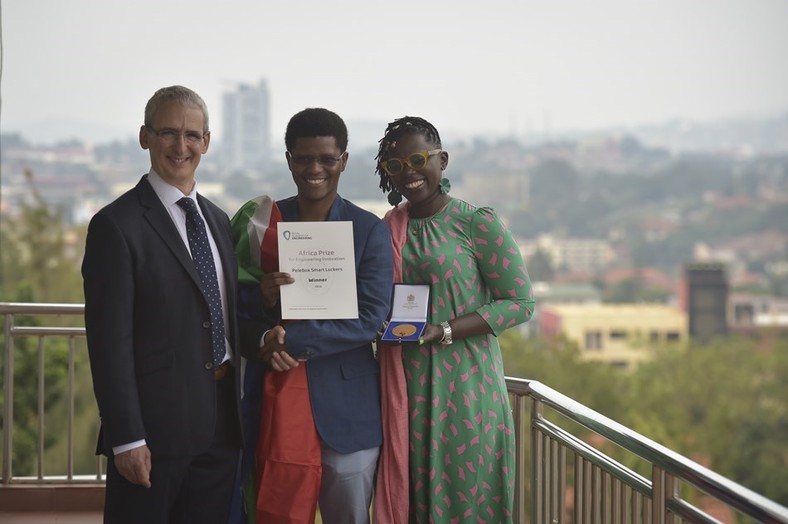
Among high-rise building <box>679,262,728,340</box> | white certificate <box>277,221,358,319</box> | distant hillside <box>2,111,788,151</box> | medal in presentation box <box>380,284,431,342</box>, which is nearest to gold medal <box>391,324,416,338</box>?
medal in presentation box <box>380,284,431,342</box>

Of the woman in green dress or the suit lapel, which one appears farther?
the woman in green dress

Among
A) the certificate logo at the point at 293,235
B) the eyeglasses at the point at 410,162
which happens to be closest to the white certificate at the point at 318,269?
the certificate logo at the point at 293,235

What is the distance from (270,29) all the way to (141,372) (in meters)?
63.8

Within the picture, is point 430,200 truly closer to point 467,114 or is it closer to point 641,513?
point 641,513

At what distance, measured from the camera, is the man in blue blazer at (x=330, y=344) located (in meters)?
2.20

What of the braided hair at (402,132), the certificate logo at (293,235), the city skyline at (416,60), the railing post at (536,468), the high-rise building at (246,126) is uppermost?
the city skyline at (416,60)

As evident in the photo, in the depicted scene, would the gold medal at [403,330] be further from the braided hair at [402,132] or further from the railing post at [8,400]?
the railing post at [8,400]

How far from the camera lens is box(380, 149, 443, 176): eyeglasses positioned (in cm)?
234

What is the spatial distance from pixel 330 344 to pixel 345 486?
0.35 m

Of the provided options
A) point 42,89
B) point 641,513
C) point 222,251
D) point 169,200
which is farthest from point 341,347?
point 42,89

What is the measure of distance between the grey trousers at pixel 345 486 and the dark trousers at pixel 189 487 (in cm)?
22

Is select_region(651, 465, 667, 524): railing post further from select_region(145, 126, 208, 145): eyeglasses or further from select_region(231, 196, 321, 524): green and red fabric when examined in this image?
select_region(145, 126, 208, 145): eyeglasses

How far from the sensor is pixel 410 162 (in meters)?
2.35

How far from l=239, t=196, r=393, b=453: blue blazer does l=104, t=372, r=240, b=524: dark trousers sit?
17 centimetres
